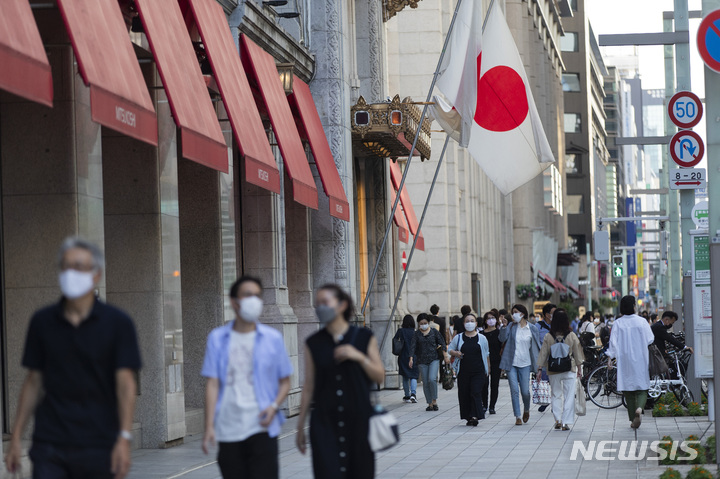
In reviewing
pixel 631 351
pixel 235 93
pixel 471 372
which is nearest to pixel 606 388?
pixel 471 372

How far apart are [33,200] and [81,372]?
668cm

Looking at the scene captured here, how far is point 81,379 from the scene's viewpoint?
20.6 ft

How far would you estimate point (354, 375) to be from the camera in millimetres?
7969

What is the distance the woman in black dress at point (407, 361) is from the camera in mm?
24281

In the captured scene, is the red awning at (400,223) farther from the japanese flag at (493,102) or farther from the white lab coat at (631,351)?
the white lab coat at (631,351)

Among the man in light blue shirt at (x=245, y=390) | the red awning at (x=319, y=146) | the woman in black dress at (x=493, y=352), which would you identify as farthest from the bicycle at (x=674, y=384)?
the man in light blue shirt at (x=245, y=390)

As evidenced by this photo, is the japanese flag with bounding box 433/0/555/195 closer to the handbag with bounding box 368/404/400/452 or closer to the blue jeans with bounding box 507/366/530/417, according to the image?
the blue jeans with bounding box 507/366/530/417

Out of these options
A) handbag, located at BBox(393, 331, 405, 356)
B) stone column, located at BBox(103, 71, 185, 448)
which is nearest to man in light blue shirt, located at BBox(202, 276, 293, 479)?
stone column, located at BBox(103, 71, 185, 448)

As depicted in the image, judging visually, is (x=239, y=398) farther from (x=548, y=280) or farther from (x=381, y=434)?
(x=548, y=280)

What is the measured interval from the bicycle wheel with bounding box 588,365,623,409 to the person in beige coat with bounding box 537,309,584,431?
4.23m

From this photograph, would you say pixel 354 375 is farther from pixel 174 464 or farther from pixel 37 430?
pixel 174 464

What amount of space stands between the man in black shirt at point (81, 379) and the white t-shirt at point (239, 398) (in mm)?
1266

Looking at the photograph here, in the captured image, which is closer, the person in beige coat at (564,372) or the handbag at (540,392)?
the person in beige coat at (564,372)

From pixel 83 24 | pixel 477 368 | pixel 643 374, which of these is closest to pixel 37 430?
pixel 83 24
